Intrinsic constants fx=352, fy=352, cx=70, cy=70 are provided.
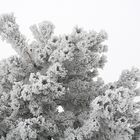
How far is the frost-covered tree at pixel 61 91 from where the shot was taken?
7.34 m

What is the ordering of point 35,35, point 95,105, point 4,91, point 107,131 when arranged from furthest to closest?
point 35,35
point 4,91
point 107,131
point 95,105

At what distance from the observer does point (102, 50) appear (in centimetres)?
877

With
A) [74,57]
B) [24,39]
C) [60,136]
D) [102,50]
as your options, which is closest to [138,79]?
[102,50]

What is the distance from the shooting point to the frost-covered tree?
734 cm

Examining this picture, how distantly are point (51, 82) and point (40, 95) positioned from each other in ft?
1.59

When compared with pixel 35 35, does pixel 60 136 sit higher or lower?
lower

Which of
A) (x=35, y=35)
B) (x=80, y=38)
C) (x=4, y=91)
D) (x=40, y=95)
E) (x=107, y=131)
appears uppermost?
(x=35, y=35)

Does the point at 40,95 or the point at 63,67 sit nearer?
the point at 40,95

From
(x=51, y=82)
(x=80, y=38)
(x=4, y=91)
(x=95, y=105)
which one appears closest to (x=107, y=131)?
(x=95, y=105)

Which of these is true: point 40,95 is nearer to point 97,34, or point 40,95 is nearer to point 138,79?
point 97,34

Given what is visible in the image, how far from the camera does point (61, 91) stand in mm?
7859

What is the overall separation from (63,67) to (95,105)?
5.30 ft

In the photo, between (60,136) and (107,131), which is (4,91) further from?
(107,131)

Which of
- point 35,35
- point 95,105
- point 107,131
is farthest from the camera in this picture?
point 35,35
